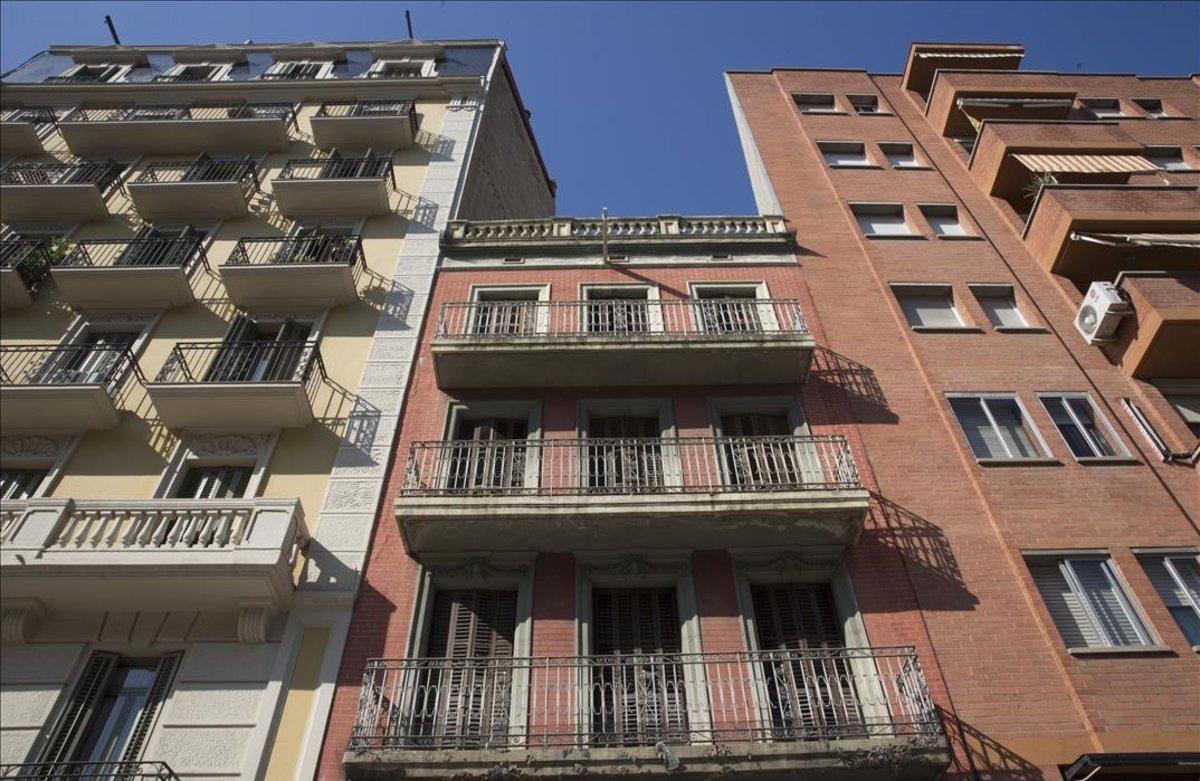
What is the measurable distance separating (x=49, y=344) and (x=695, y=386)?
503 inches

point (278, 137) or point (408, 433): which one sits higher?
point (278, 137)

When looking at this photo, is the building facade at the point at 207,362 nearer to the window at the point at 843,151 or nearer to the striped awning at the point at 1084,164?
the window at the point at 843,151

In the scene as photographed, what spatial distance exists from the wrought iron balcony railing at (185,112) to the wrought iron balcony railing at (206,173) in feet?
6.40

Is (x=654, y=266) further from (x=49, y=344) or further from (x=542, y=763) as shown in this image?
(x=49, y=344)

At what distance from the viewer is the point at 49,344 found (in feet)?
48.9

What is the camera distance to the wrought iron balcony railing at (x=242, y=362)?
13836mm

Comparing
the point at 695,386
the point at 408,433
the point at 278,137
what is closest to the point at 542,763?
the point at 408,433

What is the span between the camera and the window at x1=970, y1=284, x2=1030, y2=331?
51.0 ft

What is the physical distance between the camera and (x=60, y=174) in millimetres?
19156

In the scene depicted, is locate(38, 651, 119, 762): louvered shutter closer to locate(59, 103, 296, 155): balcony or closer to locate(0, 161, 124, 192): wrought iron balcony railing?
locate(0, 161, 124, 192): wrought iron balcony railing

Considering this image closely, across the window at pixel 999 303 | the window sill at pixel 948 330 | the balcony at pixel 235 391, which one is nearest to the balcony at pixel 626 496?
the balcony at pixel 235 391

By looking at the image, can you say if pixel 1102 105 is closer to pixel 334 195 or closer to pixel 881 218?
pixel 881 218

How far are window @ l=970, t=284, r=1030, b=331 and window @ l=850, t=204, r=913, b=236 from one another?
2.83 metres

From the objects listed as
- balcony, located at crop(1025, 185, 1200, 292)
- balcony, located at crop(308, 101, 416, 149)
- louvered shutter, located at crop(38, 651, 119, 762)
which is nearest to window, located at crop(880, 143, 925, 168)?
balcony, located at crop(1025, 185, 1200, 292)
